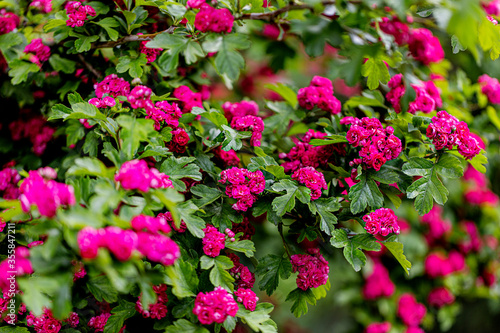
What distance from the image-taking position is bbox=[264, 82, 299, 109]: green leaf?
5.38 ft

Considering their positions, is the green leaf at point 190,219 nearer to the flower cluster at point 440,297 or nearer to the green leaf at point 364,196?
the green leaf at point 364,196

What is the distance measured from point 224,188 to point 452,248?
188 cm

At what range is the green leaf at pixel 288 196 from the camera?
1164 millimetres

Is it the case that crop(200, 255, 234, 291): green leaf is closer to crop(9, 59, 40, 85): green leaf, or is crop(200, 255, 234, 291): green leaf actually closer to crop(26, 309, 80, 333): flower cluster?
crop(26, 309, 80, 333): flower cluster

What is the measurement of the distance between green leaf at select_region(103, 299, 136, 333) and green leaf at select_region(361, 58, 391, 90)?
3.36 feet

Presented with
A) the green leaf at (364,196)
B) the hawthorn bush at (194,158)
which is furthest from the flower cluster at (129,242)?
the green leaf at (364,196)

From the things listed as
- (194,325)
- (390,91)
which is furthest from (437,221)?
(194,325)

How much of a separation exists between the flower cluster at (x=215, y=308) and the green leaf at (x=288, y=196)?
0.29 metres

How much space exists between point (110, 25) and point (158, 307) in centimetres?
90

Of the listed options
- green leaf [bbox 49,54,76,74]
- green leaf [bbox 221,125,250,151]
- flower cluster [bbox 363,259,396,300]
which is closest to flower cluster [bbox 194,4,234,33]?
green leaf [bbox 221,125,250,151]

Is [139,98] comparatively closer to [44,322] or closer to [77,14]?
[77,14]

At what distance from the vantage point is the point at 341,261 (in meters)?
2.43

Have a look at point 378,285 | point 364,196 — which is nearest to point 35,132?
point 364,196

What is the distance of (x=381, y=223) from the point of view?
120 centimetres
